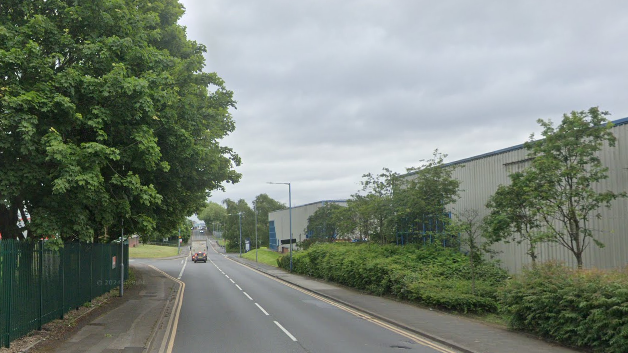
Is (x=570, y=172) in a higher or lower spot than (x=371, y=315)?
higher

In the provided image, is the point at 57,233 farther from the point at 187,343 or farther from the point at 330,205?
the point at 330,205

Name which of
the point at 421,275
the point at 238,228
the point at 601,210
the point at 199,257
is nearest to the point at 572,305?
the point at 601,210

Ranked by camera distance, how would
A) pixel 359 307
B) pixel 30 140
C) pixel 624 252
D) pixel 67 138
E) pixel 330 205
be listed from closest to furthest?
1. pixel 30 140
2. pixel 67 138
3. pixel 624 252
4. pixel 359 307
5. pixel 330 205

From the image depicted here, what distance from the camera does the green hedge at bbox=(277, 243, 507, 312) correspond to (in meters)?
17.6

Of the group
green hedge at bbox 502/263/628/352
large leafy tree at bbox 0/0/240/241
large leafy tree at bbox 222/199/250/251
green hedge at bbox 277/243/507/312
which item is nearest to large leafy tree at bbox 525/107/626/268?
green hedge at bbox 502/263/628/352

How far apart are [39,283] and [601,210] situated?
17502mm

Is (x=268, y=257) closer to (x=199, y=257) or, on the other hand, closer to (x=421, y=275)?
(x=199, y=257)

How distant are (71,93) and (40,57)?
111 centimetres

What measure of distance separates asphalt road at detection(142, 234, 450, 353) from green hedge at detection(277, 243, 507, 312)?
2.97m

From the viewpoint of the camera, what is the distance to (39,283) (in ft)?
40.8

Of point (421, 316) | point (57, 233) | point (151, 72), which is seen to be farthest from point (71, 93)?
point (421, 316)

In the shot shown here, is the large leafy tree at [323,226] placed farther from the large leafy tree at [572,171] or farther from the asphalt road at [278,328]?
the large leafy tree at [572,171]

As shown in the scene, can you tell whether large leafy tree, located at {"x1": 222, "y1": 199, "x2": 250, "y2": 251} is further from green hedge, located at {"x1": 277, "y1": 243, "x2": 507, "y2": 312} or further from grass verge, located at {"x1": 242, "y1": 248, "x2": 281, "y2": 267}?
green hedge, located at {"x1": 277, "y1": 243, "x2": 507, "y2": 312}

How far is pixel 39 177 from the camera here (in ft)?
38.7
